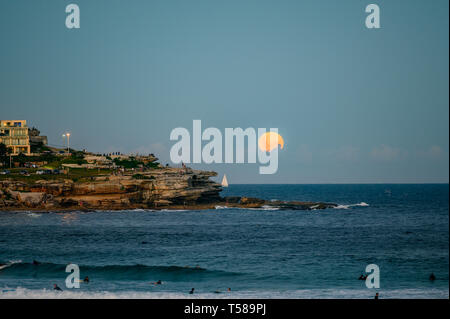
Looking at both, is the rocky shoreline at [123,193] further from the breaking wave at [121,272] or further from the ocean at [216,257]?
the breaking wave at [121,272]

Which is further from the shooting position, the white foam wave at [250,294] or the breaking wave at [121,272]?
the breaking wave at [121,272]

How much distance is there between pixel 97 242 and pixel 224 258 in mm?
12957

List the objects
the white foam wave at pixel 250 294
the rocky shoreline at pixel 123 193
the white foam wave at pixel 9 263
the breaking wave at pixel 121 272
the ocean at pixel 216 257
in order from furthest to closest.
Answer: the rocky shoreline at pixel 123 193
the white foam wave at pixel 9 263
the breaking wave at pixel 121 272
the ocean at pixel 216 257
the white foam wave at pixel 250 294

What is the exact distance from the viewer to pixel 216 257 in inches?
1308

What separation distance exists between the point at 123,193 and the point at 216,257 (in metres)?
36.6

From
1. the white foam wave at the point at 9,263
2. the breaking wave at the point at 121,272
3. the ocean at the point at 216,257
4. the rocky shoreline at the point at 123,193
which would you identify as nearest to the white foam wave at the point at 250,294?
the ocean at the point at 216,257

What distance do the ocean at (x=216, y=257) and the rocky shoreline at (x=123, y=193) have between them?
3949 millimetres

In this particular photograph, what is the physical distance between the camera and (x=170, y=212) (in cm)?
6475

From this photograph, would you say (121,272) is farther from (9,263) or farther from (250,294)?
(250,294)

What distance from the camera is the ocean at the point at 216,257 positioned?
82.1 feet

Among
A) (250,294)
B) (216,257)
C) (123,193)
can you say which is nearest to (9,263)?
(216,257)
